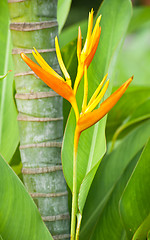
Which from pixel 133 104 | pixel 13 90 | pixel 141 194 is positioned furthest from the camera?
pixel 133 104

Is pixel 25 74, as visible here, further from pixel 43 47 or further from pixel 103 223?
pixel 103 223

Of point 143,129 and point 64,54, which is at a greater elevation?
point 64,54

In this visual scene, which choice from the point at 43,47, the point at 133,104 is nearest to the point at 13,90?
the point at 43,47

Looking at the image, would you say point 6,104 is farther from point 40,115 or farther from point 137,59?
point 137,59

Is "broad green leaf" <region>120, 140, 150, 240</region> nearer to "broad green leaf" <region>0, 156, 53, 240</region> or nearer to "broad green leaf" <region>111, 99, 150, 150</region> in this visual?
"broad green leaf" <region>0, 156, 53, 240</region>

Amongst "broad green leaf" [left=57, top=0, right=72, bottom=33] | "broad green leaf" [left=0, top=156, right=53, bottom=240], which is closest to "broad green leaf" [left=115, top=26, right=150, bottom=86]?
"broad green leaf" [left=57, top=0, right=72, bottom=33]

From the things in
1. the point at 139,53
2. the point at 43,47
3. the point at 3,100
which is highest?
the point at 43,47
